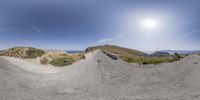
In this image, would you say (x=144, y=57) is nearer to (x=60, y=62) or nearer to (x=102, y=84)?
(x=60, y=62)

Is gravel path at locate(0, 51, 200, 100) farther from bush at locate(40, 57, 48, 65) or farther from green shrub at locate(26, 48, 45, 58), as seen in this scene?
green shrub at locate(26, 48, 45, 58)

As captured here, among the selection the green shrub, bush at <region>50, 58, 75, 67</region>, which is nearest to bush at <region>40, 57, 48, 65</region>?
bush at <region>50, 58, 75, 67</region>

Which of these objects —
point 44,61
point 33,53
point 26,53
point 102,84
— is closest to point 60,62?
point 44,61

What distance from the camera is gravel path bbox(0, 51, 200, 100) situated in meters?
20.7

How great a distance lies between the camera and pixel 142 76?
1204 inches

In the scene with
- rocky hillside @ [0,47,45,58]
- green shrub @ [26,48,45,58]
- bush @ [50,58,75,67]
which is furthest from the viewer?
rocky hillside @ [0,47,45,58]

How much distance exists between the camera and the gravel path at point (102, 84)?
20.7m

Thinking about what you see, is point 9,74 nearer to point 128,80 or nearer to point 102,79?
point 102,79

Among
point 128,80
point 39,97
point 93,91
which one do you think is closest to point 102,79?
point 128,80

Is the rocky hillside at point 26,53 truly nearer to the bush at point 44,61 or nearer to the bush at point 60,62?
the bush at point 44,61

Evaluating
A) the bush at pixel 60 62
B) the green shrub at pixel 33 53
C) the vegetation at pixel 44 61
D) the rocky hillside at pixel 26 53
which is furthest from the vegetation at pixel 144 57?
the rocky hillside at pixel 26 53

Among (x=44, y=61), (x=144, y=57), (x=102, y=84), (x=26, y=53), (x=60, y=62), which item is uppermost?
(x=26, y=53)

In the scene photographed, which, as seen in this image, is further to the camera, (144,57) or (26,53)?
(144,57)

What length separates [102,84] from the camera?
25.3 m
